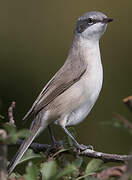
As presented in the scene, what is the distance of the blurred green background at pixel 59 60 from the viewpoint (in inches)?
170

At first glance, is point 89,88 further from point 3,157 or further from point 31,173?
point 3,157

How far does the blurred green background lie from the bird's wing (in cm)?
83

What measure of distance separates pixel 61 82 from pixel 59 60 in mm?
1244

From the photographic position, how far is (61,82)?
349 cm

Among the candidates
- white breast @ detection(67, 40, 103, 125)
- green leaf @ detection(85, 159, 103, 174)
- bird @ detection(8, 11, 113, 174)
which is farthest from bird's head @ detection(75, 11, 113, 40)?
green leaf @ detection(85, 159, 103, 174)

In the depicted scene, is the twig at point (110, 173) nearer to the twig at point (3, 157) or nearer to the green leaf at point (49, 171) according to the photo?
the green leaf at point (49, 171)

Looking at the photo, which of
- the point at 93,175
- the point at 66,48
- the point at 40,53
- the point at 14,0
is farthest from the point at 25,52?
the point at 93,175

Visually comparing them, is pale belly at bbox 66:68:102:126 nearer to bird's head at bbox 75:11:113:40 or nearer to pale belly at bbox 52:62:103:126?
pale belly at bbox 52:62:103:126

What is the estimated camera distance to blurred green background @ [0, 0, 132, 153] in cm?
433

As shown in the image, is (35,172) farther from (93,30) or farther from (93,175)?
(93,30)

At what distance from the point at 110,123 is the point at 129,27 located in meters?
3.31

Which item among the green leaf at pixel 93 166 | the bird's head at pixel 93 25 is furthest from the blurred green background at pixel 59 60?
the green leaf at pixel 93 166

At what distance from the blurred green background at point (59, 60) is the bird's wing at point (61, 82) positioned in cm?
83

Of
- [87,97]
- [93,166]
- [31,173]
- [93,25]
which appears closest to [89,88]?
[87,97]
